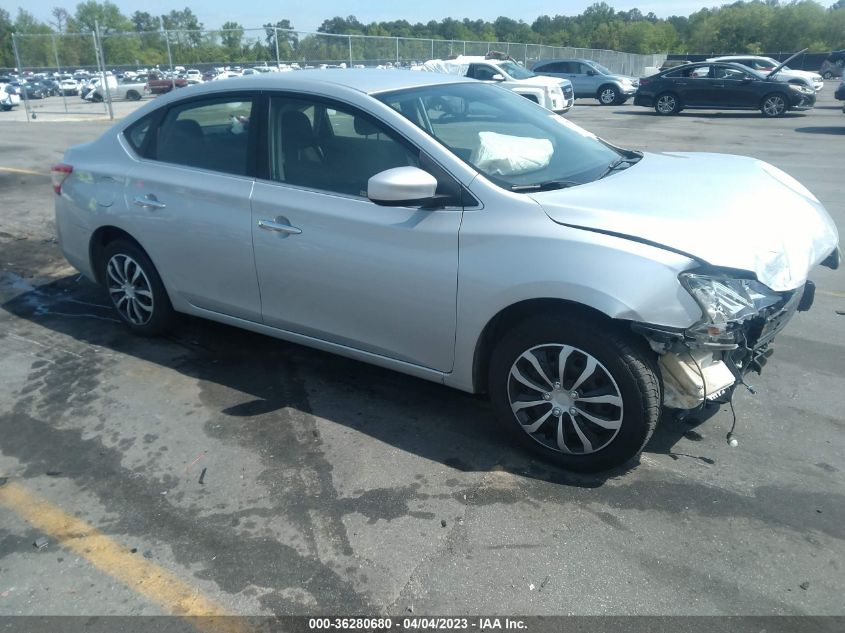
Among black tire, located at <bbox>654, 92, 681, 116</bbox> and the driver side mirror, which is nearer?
the driver side mirror

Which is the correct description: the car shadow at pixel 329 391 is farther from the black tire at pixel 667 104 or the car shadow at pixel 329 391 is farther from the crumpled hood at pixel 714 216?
the black tire at pixel 667 104

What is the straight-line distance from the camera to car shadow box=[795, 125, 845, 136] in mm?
16297

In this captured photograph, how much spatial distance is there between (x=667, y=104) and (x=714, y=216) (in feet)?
68.8

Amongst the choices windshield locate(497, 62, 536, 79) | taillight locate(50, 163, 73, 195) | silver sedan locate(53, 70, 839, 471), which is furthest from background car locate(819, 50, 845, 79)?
taillight locate(50, 163, 73, 195)

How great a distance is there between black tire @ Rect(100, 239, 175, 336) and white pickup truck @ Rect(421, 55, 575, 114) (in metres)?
13.3

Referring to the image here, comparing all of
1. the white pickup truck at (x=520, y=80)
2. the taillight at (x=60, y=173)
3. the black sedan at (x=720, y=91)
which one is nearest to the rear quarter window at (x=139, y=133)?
the taillight at (x=60, y=173)

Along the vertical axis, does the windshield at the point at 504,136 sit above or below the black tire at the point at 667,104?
above

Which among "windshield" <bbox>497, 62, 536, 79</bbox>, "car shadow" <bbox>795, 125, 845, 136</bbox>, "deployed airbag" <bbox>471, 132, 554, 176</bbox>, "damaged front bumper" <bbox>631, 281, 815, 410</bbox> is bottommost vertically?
"car shadow" <bbox>795, 125, 845, 136</bbox>

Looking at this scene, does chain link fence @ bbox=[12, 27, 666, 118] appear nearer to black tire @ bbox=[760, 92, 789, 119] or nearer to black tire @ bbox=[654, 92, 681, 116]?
black tire @ bbox=[654, 92, 681, 116]

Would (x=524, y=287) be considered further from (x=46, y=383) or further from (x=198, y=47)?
(x=198, y=47)

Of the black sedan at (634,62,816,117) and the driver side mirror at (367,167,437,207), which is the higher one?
the driver side mirror at (367,167,437,207)

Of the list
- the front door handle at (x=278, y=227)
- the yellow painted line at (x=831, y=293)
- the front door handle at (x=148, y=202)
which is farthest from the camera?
the yellow painted line at (x=831, y=293)

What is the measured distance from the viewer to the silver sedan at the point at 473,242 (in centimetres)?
295

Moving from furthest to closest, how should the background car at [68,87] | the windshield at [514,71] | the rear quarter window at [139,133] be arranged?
1. the background car at [68,87]
2. the windshield at [514,71]
3. the rear quarter window at [139,133]
